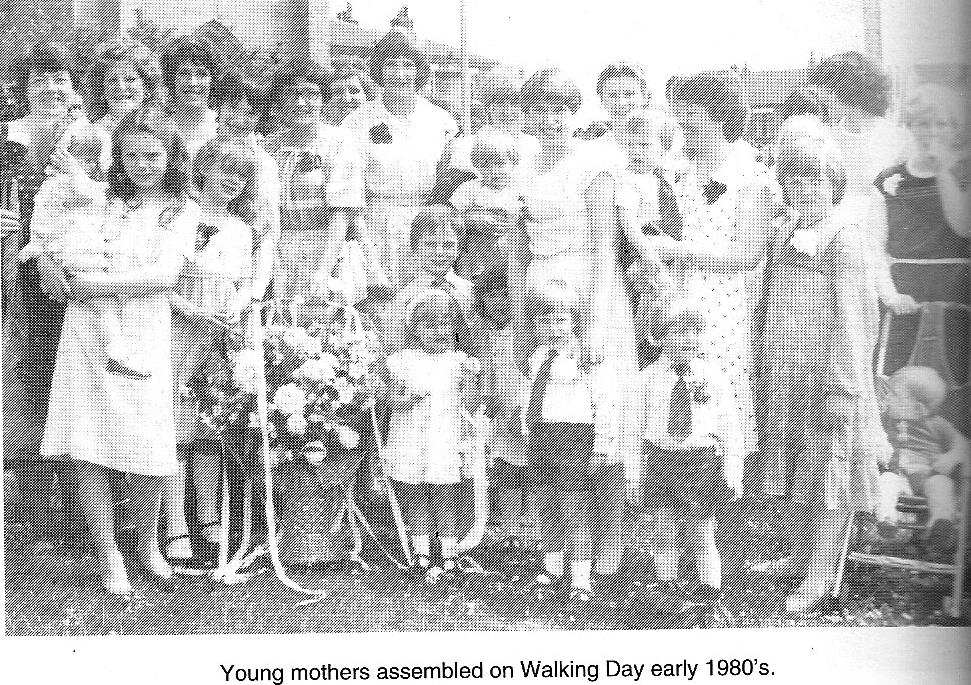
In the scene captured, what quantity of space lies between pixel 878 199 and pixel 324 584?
7.62 feet

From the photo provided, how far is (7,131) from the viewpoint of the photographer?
11.0ft

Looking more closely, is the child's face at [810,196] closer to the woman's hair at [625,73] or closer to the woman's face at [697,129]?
the woman's face at [697,129]

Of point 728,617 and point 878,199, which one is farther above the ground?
point 878,199

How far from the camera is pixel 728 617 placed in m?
3.49

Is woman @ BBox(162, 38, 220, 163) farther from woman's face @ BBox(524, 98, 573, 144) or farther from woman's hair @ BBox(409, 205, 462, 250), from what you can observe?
woman's face @ BBox(524, 98, 573, 144)

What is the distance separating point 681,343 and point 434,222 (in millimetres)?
947

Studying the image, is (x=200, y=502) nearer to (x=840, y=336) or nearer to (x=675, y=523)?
(x=675, y=523)

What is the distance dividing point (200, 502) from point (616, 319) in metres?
1.55

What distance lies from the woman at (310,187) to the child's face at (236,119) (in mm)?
81

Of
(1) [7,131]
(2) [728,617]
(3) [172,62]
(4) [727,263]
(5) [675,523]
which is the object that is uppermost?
(3) [172,62]

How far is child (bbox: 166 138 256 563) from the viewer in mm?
3406

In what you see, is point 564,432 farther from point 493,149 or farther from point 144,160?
point 144,160

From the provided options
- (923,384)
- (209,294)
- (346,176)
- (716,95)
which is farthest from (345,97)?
(923,384)

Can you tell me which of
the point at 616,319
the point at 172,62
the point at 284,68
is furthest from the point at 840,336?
the point at 172,62
